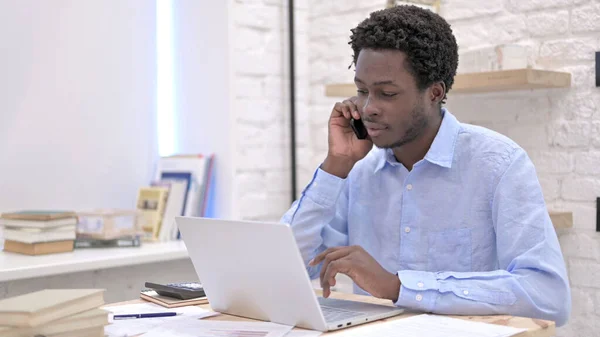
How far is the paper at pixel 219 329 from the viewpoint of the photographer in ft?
4.29

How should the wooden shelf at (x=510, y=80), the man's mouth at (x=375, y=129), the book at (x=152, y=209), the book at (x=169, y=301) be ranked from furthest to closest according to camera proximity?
the book at (x=152, y=209) < the wooden shelf at (x=510, y=80) < the man's mouth at (x=375, y=129) < the book at (x=169, y=301)

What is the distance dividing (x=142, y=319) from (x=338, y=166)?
0.59 metres

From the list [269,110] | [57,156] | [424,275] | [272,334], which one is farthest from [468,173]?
[57,156]

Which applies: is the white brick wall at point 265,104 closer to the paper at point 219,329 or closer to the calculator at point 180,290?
the calculator at point 180,290

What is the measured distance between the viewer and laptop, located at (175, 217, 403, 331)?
1260 mm

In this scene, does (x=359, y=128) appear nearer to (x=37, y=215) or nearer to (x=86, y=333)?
(x=86, y=333)

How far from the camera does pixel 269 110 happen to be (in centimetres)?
294

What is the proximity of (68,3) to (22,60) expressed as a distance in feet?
0.89

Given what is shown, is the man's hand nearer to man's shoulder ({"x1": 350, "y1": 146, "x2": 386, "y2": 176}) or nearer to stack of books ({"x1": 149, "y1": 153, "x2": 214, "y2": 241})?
man's shoulder ({"x1": 350, "y1": 146, "x2": 386, "y2": 176})

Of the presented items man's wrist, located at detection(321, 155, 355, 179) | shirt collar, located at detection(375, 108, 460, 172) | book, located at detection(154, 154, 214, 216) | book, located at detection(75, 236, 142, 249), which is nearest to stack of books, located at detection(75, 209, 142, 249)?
book, located at detection(75, 236, 142, 249)

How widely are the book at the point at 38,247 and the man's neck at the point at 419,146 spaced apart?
122 centimetres

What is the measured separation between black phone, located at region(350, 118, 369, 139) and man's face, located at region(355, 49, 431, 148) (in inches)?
5.8

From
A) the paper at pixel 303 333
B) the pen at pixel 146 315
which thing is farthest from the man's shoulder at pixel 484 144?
the pen at pixel 146 315

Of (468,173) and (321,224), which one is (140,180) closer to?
(321,224)
